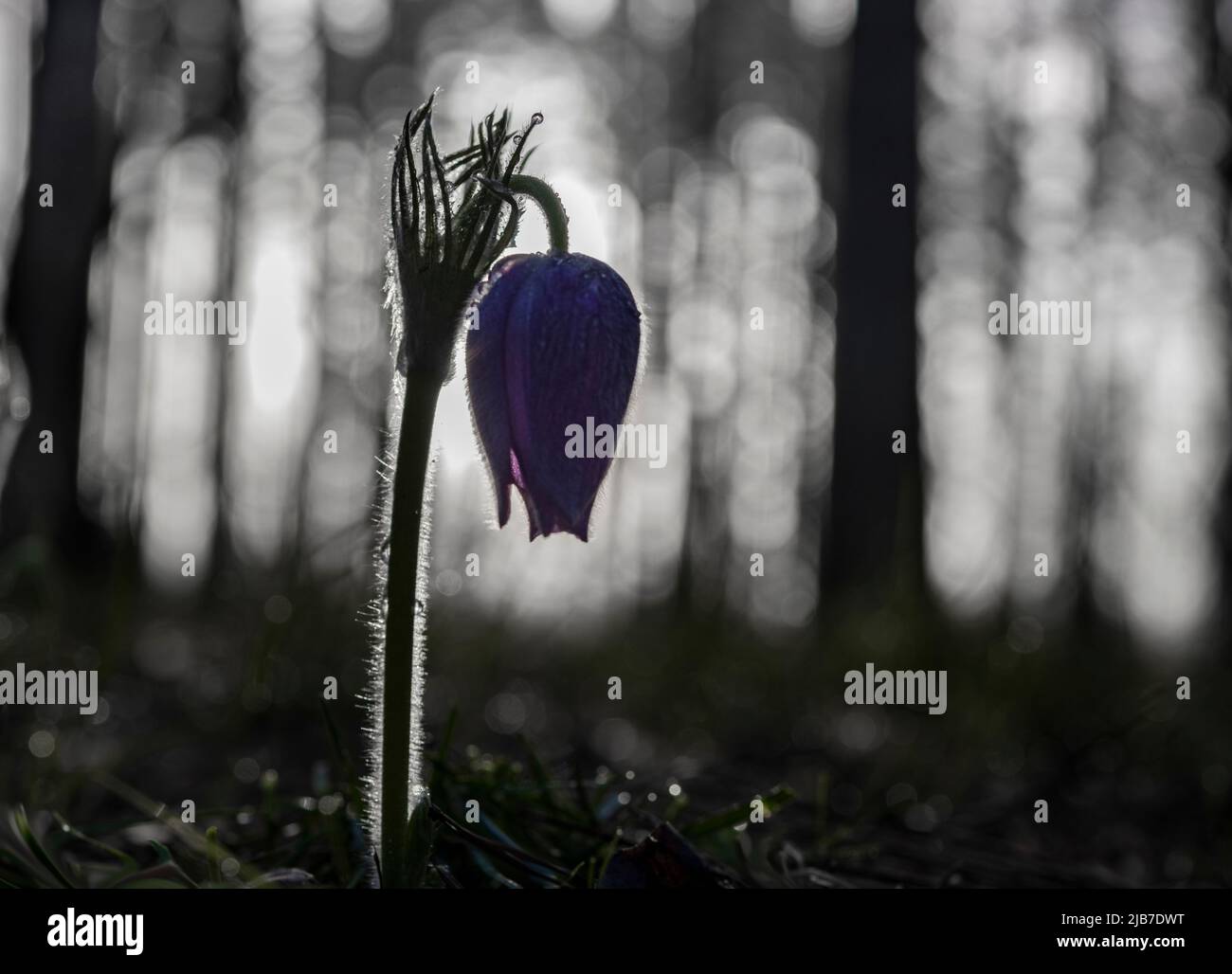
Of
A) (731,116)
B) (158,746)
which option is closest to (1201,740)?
(158,746)

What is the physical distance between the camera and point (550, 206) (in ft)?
4.14

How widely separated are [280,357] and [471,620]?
4.78m

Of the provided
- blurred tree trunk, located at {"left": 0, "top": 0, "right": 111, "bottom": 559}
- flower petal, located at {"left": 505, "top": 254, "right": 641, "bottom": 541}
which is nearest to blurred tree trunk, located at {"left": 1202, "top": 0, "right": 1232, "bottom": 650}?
blurred tree trunk, located at {"left": 0, "top": 0, "right": 111, "bottom": 559}

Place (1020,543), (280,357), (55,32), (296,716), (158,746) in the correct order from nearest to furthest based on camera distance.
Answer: (158,746) < (296,716) < (55,32) < (280,357) < (1020,543)

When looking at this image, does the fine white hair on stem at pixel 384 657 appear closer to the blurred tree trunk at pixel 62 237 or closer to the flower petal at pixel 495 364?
the flower petal at pixel 495 364

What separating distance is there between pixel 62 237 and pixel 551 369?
23.6 ft

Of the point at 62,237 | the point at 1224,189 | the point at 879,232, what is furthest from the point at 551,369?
the point at 1224,189

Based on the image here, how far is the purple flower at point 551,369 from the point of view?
3.99 ft

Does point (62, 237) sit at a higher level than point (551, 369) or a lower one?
higher

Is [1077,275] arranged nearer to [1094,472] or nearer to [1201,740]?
[1094,472]

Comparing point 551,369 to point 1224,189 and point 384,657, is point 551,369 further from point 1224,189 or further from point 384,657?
point 1224,189

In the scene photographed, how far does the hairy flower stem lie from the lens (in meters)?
1.19

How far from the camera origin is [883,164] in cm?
692

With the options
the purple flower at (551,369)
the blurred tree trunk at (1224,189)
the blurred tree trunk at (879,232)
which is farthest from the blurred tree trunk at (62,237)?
the blurred tree trunk at (1224,189)
